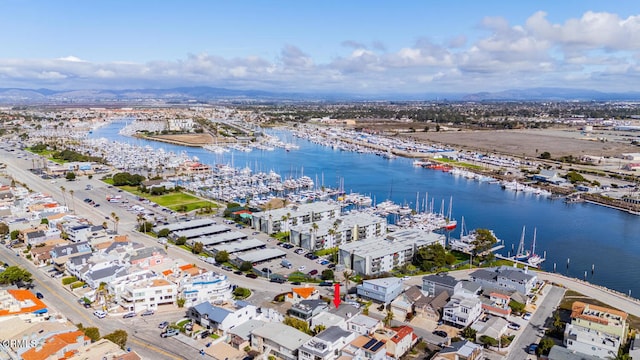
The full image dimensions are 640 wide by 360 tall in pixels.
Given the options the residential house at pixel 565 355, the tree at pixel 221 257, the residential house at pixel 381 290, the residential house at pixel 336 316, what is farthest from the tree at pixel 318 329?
the tree at pixel 221 257

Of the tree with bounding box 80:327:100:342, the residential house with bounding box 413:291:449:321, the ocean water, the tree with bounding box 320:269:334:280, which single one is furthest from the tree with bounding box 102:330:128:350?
the ocean water

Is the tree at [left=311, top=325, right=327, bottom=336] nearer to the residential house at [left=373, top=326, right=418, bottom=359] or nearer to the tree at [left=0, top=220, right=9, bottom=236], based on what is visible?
the residential house at [left=373, top=326, right=418, bottom=359]

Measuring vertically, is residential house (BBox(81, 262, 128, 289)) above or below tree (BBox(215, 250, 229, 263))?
above

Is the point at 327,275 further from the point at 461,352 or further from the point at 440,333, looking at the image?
the point at 461,352

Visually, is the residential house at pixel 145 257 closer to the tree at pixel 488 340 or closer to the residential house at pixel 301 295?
the residential house at pixel 301 295

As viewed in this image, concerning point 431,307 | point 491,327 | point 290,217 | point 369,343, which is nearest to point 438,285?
point 431,307

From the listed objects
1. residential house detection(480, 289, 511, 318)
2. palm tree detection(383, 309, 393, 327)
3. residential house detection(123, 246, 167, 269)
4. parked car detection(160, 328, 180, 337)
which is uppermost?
residential house detection(123, 246, 167, 269)
